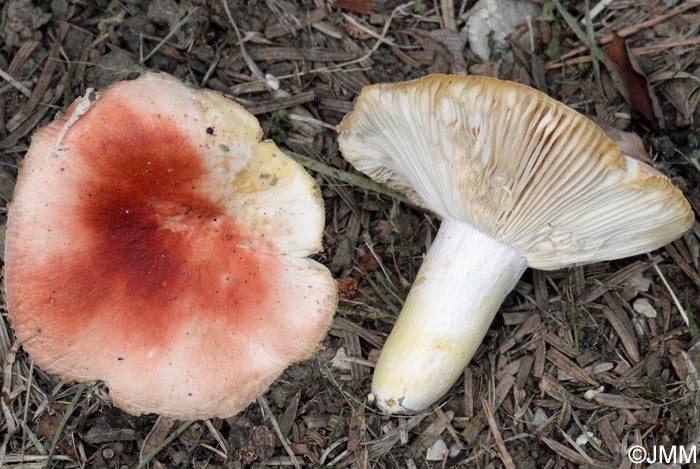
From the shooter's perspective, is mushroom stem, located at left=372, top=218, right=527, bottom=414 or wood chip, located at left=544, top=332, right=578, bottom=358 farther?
wood chip, located at left=544, top=332, right=578, bottom=358

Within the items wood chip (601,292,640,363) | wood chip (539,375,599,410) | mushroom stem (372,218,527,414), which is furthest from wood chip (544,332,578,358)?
mushroom stem (372,218,527,414)

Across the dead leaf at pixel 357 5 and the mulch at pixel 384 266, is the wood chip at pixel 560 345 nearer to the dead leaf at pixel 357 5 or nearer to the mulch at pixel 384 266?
the mulch at pixel 384 266

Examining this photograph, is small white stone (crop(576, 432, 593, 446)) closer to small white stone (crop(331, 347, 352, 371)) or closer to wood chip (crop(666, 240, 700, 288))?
wood chip (crop(666, 240, 700, 288))

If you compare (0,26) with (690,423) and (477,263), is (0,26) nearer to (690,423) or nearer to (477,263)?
(477,263)

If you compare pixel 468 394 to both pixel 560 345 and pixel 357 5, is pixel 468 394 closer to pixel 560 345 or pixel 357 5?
pixel 560 345

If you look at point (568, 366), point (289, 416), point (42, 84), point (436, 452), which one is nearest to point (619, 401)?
point (568, 366)

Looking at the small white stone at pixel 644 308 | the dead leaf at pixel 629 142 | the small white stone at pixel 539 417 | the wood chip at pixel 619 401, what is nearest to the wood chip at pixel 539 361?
the small white stone at pixel 539 417

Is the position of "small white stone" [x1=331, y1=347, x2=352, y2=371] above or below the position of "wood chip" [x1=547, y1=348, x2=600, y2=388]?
below
